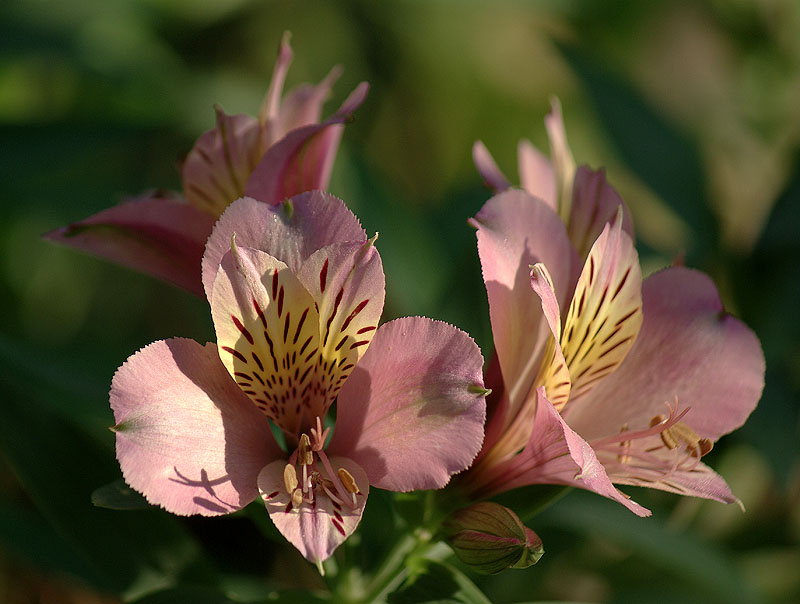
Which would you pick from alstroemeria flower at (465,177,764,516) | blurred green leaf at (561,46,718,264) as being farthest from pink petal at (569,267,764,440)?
blurred green leaf at (561,46,718,264)

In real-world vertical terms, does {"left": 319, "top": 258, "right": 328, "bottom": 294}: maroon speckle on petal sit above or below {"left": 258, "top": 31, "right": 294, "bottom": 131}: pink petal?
below

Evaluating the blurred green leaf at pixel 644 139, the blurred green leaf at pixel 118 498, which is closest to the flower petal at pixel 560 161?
the blurred green leaf at pixel 118 498

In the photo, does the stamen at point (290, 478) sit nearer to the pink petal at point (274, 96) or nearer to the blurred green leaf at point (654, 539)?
the pink petal at point (274, 96)

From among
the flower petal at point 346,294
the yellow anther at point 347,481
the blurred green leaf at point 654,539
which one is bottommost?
the blurred green leaf at point 654,539

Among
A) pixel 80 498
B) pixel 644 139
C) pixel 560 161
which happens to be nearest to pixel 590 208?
pixel 560 161

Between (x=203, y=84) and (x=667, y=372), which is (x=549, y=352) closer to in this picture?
(x=667, y=372)

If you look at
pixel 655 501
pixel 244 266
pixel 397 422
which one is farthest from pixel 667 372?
pixel 655 501

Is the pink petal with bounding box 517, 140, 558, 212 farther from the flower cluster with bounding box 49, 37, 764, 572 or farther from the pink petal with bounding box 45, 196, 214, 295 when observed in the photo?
the pink petal with bounding box 45, 196, 214, 295
